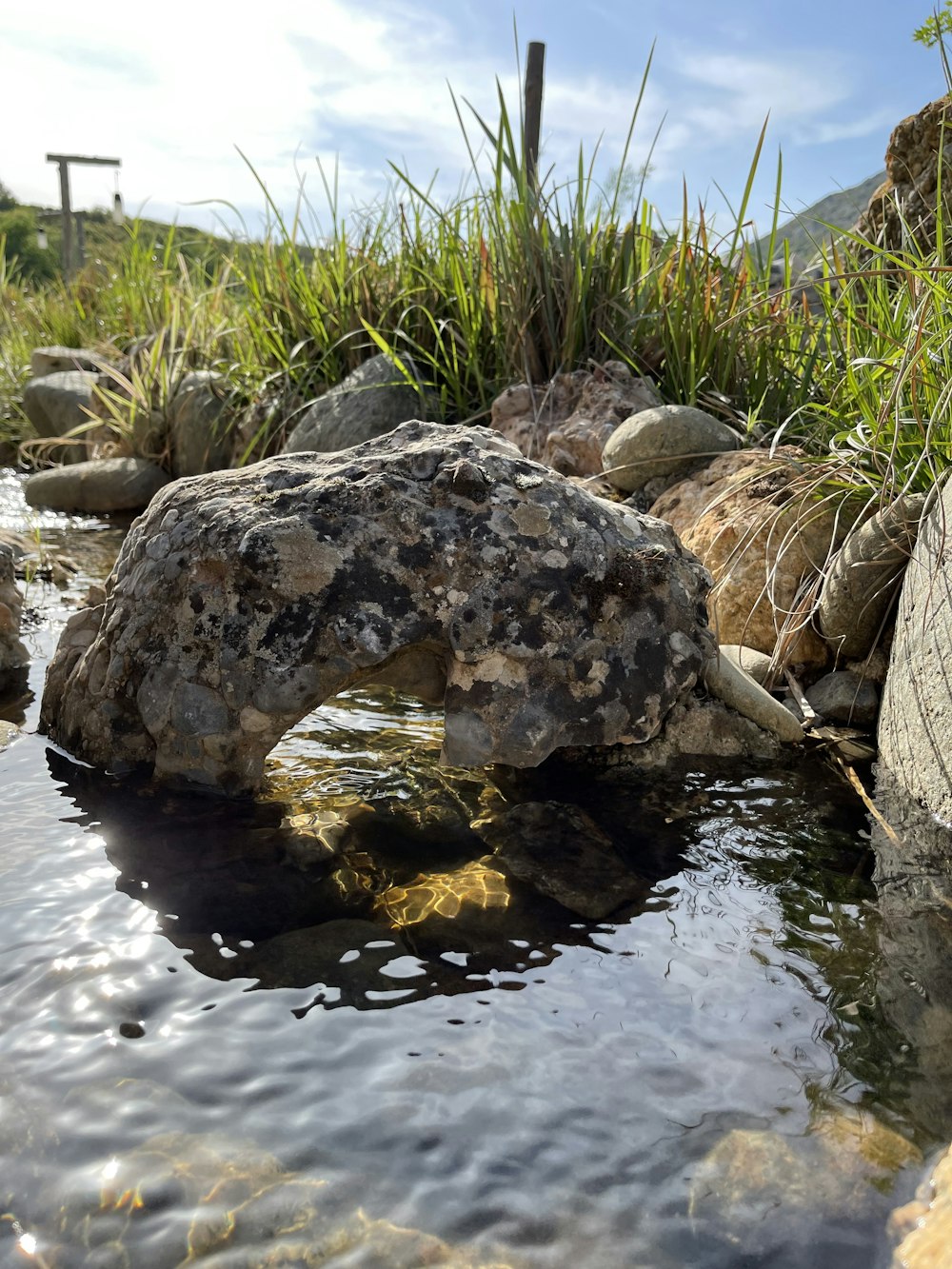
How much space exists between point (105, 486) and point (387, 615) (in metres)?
5.94

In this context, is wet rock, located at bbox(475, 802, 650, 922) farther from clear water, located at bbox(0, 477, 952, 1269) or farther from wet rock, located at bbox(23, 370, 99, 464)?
wet rock, located at bbox(23, 370, 99, 464)

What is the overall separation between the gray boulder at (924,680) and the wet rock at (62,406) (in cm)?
839

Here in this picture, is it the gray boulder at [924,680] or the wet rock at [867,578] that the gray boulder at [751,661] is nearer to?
the wet rock at [867,578]

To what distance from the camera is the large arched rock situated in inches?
108

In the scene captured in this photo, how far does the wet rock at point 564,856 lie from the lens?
Result: 95.8 inches

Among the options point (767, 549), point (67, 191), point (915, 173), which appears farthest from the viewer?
point (67, 191)

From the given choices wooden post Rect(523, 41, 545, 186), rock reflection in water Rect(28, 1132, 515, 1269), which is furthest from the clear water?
wooden post Rect(523, 41, 545, 186)

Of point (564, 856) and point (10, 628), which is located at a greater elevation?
point (10, 628)

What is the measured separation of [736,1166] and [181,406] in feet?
24.1

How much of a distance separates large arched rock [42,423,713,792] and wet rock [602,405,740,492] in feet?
5.39

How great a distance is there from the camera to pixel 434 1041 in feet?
6.29

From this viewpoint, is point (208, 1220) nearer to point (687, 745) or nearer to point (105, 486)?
point (687, 745)

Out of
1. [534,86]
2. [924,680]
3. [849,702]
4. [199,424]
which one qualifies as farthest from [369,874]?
[534,86]

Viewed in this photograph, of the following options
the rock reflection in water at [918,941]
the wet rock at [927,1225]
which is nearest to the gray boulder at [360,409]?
the rock reflection in water at [918,941]
